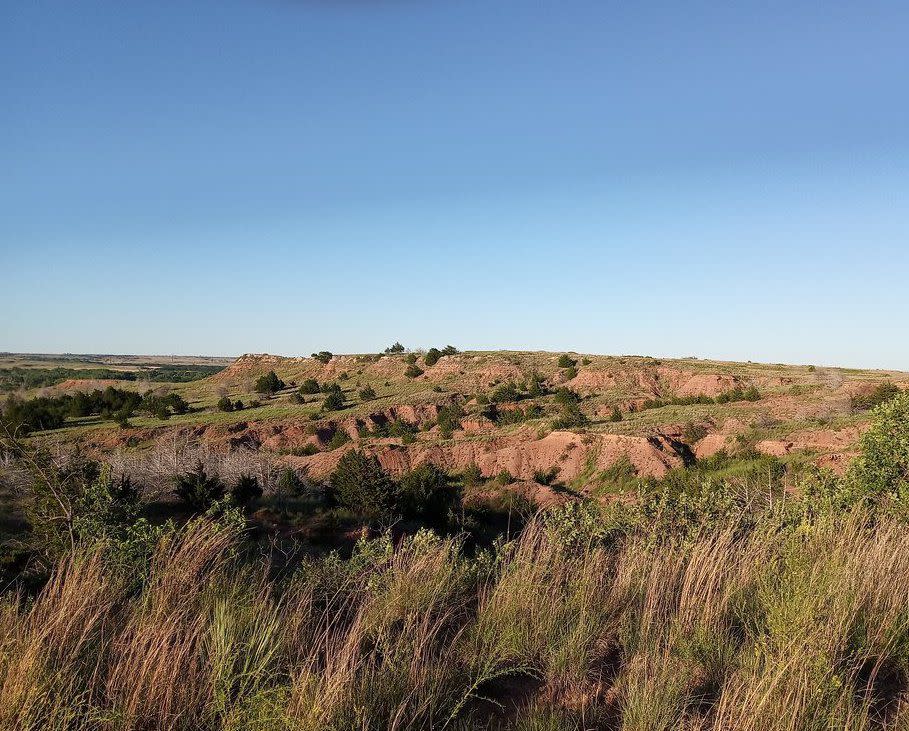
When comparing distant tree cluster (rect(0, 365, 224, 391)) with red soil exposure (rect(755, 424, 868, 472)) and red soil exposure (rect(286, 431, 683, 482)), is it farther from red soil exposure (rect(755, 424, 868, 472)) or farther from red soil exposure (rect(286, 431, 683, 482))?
red soil exposure (rect(755, 424, 868, 472))

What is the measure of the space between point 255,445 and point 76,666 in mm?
31419

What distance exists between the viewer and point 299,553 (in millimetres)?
11016

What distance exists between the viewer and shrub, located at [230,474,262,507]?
1612 cm

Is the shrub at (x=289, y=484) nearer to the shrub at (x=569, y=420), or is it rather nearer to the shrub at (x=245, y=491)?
the shrub at (x=245, y=491)

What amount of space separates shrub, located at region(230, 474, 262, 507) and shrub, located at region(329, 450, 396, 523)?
239 cm

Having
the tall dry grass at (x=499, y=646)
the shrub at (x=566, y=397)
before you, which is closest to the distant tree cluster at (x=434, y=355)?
the shrub at (x=566, y=397)

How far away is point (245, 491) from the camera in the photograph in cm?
1675

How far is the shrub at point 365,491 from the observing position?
1655cm

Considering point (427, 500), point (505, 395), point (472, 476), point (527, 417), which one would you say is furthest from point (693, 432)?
point (427, 500)

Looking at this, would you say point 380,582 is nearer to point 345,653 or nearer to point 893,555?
point 345,653

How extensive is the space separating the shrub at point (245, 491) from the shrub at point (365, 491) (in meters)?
2.39

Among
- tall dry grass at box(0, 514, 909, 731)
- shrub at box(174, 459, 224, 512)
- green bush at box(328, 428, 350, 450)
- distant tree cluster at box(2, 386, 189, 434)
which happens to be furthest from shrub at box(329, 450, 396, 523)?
distant tree cluster at box(2, 386, 189, 434)

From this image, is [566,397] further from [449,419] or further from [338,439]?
[338,439]

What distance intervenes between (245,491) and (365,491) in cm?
347
